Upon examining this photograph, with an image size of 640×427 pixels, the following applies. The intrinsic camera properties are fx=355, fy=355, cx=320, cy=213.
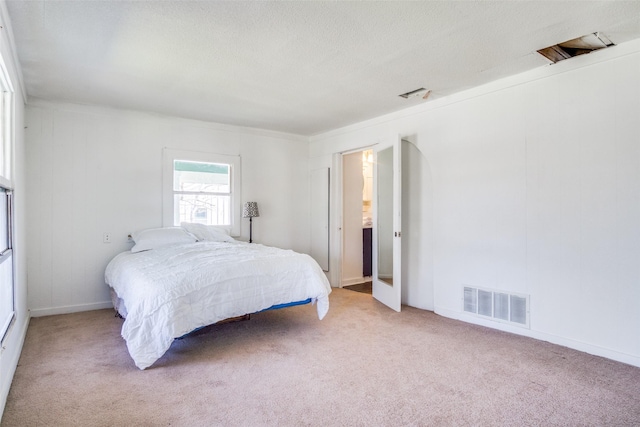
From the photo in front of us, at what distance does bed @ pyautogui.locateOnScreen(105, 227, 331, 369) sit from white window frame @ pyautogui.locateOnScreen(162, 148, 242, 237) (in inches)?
33.6

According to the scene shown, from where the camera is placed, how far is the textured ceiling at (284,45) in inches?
84.8

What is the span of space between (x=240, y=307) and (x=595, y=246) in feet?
9.27

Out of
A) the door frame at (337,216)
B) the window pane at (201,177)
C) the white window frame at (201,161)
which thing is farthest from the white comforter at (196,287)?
the door frame at (337,216)

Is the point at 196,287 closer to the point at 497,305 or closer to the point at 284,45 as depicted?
the point at 284,45

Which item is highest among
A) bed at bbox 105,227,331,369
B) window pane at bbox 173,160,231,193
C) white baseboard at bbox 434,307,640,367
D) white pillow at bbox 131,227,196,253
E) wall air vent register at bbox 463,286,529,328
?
window pane at bbox 173,160,231,193

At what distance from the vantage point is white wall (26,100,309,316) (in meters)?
3.83

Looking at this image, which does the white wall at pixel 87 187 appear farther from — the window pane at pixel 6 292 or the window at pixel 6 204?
the window pane at pixel 6 292

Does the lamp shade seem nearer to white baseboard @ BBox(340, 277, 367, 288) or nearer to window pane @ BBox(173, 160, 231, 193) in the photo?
window pane @ BBox(173, 160, 231, 193)

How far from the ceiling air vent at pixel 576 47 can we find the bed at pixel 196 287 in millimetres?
2610

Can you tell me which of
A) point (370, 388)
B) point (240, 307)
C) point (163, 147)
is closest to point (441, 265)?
point (370, 388)

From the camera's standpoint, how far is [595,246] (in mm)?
2742

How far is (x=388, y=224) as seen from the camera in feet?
14.3

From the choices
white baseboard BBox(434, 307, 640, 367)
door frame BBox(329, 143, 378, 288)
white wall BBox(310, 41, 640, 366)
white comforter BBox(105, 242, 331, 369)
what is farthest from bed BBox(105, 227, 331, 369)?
door frame BBox(329, 143, 378, 288)

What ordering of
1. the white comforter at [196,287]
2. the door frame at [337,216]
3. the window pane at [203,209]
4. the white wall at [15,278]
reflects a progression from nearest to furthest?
the white wall at [15,278], the white comforter at [196,287], the window pane at [203,209], the door frame at [337,216]
